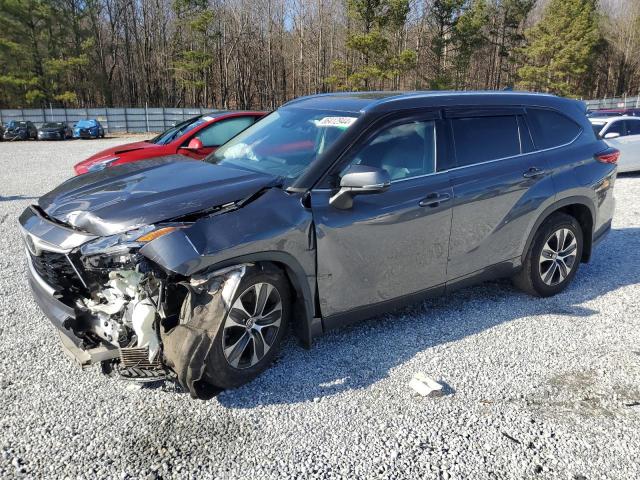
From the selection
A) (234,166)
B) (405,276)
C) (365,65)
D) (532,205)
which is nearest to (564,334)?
(532,205)

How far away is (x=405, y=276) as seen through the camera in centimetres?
378

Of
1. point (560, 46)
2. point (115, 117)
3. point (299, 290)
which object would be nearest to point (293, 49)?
point (115, 117)

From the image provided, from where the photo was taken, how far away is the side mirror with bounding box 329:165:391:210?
3236mm

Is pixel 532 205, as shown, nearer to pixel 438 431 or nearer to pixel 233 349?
pixel 438 431

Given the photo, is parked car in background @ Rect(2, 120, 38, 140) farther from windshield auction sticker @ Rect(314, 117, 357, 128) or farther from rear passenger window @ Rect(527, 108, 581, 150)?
rear passenger window @ Rect(527, 108, 581, 150)

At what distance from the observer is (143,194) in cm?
321

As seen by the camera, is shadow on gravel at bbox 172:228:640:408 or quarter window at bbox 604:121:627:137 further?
quarter window at bbox 604:121:627:137

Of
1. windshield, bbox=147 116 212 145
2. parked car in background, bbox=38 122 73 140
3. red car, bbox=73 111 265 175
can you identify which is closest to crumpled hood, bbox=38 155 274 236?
red car, bbox=73 111 265 175

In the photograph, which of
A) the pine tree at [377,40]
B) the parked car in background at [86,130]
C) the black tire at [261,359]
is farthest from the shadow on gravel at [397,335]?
the pine tree at [377,40]

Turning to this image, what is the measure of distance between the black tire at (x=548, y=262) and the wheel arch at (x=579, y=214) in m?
0.07

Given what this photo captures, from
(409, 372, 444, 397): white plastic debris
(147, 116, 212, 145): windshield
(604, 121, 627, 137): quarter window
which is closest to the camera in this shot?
(409, 372, 444, 397): white plastic debris

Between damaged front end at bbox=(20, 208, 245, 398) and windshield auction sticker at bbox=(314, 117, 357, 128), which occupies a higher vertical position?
windshield auction sticker at bbox=(314, 117, 357, 128)

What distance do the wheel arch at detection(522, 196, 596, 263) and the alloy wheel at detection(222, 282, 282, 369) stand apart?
8.08ft

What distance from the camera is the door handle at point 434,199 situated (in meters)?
3.72
